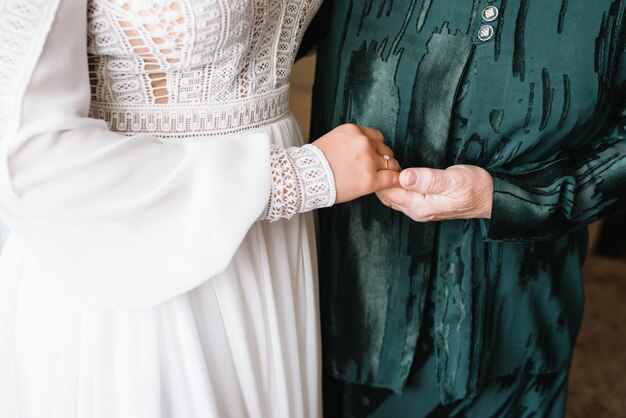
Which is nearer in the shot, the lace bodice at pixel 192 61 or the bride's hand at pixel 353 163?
the lace bodice at pixel 192 61

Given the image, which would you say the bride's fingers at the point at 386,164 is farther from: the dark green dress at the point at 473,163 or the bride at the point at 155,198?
the dark green dress at the point at 473,163

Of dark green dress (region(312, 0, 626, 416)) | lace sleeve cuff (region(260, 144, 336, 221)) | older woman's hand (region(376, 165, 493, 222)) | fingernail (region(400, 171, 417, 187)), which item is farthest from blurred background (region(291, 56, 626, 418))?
lace sleeve cuff (region(260, 144, 336, 221))

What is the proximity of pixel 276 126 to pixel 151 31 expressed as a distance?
281mm

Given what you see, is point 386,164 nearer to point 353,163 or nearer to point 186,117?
point 353,163

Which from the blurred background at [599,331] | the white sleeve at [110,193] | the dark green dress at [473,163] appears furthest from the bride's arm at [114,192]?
the blurred background at [599,331]

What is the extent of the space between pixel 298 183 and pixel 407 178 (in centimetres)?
17

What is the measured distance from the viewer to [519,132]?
101cm

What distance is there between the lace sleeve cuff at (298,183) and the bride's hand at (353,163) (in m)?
0.01

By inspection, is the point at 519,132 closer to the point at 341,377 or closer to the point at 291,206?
the point at 291,206

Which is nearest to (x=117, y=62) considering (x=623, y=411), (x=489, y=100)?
(x=489, y=100)

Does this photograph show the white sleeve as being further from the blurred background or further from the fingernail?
the blurred background

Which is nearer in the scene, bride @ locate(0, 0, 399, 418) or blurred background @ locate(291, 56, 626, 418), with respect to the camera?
bride @ locate(0, 0, 399, 418)

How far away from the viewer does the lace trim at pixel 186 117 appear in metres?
0.83

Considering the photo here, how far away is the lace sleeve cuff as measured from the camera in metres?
0.81
